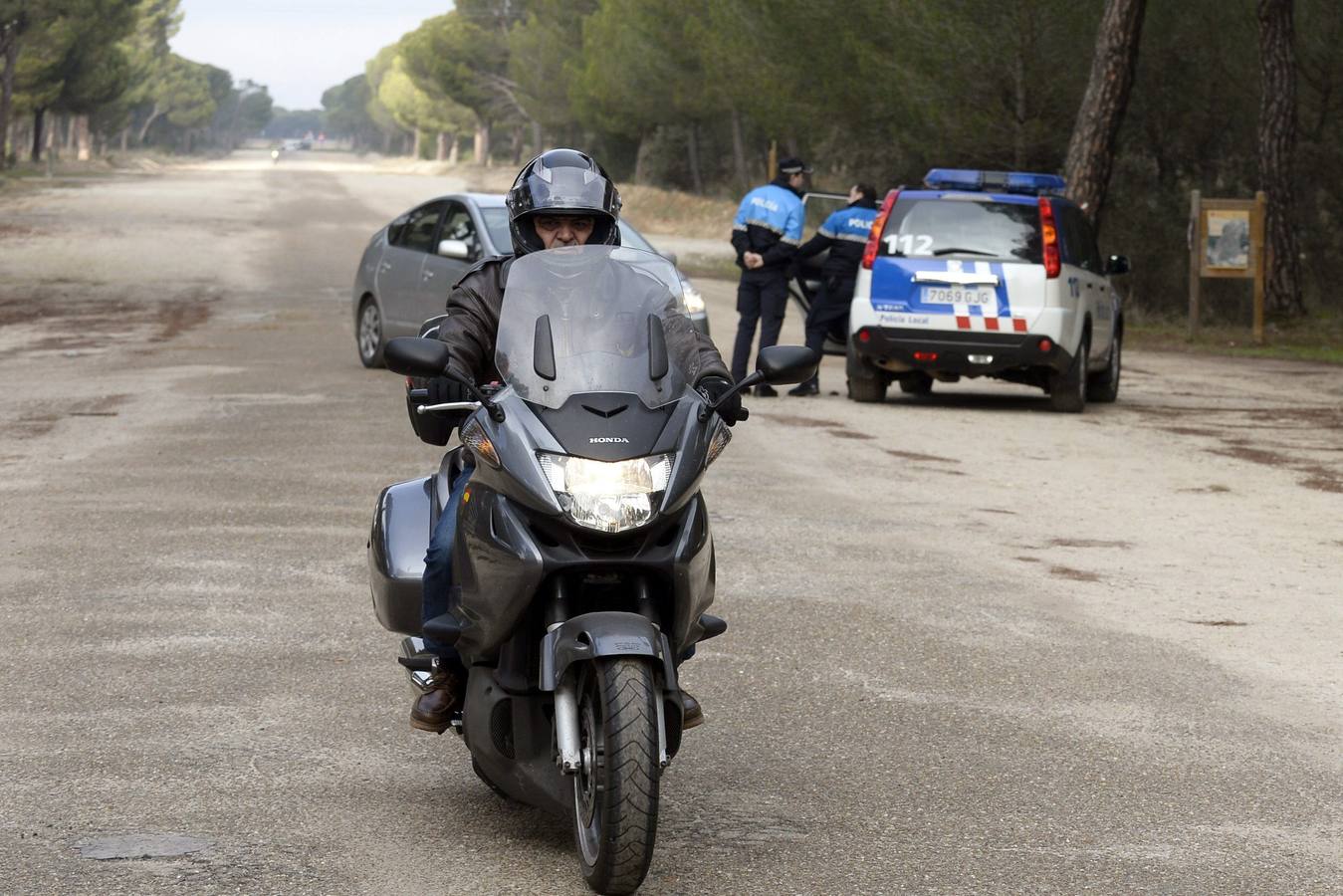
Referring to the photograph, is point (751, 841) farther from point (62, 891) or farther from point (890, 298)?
point (890, 298)

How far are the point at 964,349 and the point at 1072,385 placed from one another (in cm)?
105

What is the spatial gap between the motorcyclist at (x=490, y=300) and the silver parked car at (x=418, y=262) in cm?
1094

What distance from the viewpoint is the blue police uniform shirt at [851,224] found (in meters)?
17.2

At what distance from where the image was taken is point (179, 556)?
8867 millimetres

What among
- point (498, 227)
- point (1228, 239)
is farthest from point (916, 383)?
point (1228, 239)

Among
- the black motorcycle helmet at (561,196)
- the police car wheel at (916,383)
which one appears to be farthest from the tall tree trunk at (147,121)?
the black motorcycle helmet at (561,196)

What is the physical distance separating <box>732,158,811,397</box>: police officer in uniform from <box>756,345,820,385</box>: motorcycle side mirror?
11341mm

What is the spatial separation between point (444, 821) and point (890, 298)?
11.4 meters

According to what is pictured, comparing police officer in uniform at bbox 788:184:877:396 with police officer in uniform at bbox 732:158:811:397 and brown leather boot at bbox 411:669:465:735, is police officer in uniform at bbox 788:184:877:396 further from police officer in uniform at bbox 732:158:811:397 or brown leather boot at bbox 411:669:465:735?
brown leather boot at bbox 411:669:465:735

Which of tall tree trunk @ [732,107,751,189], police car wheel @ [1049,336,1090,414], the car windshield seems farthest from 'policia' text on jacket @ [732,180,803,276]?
tall tree trunk @ [732,107,751,189]

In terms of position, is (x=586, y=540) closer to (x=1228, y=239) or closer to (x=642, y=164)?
(x=1228, y=239)

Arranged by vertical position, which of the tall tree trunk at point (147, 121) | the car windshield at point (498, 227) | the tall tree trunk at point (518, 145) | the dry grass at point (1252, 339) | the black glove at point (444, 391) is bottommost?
the dry grass at point (1252, 339)

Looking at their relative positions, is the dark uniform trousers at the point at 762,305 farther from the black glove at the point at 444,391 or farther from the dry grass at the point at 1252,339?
the black glove at the point at 444,391

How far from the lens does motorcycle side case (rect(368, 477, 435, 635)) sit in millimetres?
5203
